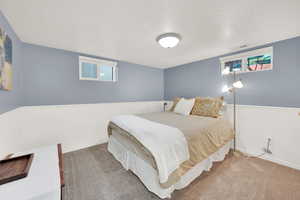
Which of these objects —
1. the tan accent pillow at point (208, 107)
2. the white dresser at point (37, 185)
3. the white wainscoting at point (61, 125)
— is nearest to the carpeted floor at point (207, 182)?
the white wainscoting at point (61, 125)

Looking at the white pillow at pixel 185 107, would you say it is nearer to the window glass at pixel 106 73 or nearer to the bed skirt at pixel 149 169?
the bed skirt at pixel 149 169

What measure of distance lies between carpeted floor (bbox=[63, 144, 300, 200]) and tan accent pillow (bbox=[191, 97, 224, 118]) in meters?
0.93

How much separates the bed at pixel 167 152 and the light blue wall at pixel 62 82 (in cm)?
130

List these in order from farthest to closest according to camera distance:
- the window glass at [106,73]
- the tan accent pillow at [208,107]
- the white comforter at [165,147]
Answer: the window glass at [106,73] < the tan accent pillow at [208,107] < the white comforter at [165,147]

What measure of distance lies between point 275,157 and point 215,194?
1.64m

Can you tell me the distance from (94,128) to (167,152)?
2.23 meters

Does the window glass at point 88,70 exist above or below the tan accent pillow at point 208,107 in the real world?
above

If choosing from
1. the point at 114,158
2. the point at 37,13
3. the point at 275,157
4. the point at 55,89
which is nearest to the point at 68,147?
the point at 114,158

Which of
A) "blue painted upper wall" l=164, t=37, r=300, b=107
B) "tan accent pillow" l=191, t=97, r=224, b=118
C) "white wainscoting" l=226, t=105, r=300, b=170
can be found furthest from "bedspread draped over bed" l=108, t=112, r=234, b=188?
"blue painted upper wall" l=164, t=37, r=300, b=107

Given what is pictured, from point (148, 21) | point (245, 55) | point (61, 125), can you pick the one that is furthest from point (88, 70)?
point (245, 55)

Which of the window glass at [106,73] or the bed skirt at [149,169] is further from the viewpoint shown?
the window glass at [106,73]

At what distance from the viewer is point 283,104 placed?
6.66 ft

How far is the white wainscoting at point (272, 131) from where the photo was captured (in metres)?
1.93

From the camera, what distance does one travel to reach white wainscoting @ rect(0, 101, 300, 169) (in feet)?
6.35
